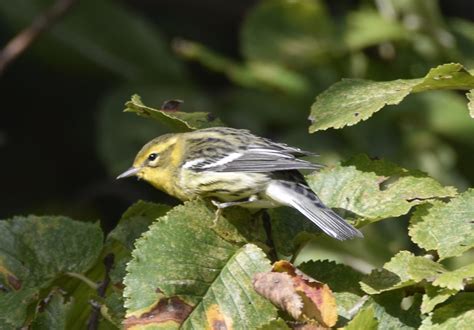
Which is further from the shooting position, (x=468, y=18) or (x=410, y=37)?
(x=468, y=18)

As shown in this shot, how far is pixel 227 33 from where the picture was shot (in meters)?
6.21

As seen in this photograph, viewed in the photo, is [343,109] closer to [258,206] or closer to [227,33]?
[258,206]

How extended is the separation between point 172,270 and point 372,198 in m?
0.50

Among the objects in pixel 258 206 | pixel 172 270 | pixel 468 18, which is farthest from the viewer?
pixel 468 18

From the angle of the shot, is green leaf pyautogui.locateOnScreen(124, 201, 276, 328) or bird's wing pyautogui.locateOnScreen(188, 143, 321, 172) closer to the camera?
green leaf pyautogui.locateOnScreen(124, 201, 276, 328)

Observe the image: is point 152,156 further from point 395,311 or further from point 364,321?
point 364,321

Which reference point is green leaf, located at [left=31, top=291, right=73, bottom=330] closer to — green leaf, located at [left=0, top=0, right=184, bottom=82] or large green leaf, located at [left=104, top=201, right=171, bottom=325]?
large green leaf, located at [left=104, top=201, right=171, bottom=325]

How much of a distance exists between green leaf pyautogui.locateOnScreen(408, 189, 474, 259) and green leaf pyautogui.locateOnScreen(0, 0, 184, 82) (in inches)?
127

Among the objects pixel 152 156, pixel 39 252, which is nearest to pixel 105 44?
pixel 152 156

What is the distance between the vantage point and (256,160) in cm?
296

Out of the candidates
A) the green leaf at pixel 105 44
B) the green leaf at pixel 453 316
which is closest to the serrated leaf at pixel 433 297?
the green leaf at pixel 453 316

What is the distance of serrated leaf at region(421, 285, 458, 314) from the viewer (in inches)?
82.7

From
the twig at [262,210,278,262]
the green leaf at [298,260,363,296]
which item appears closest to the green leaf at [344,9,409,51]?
the twig at [262,210,278,262]

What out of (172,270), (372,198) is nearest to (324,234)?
(372,198)
